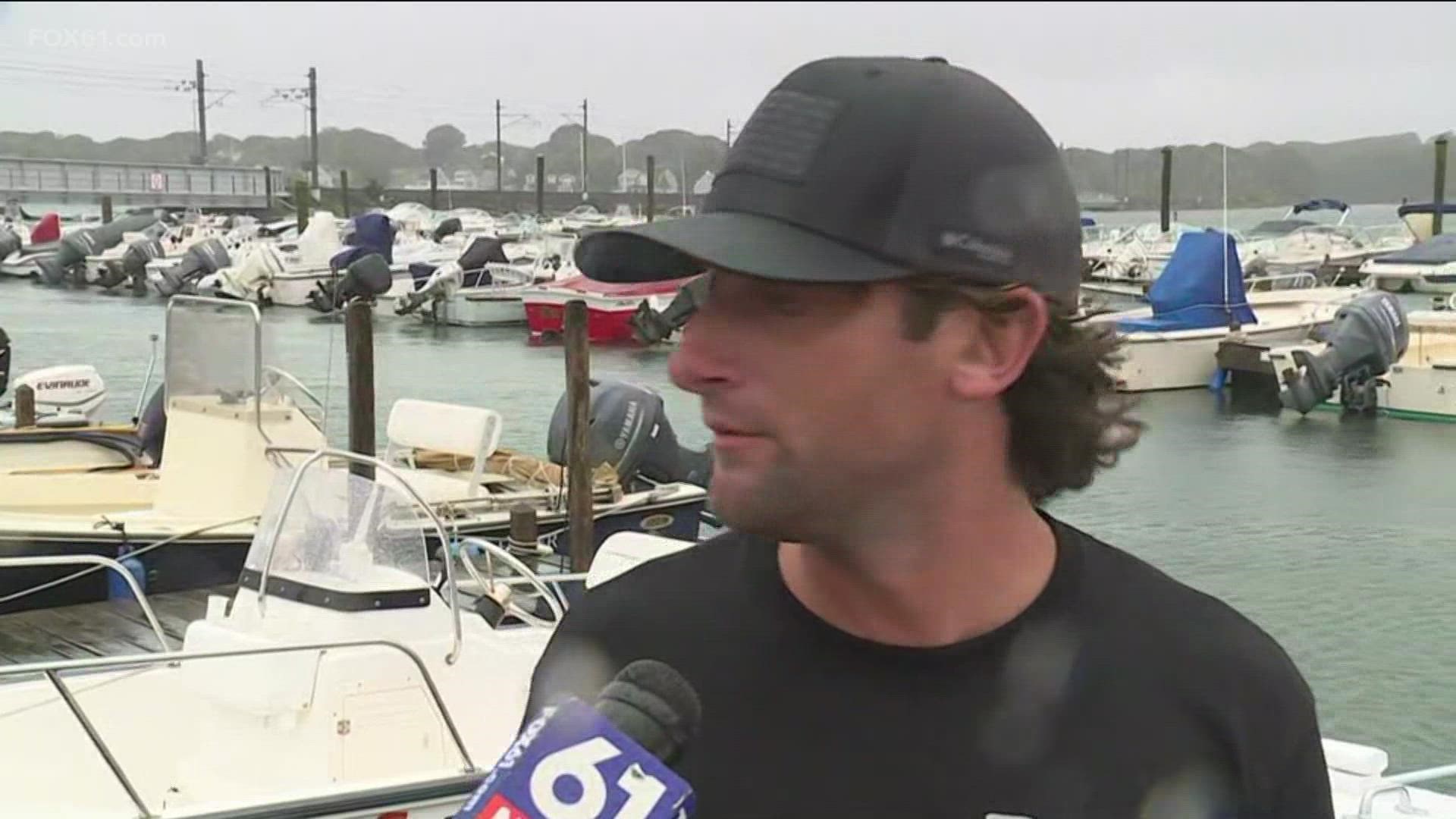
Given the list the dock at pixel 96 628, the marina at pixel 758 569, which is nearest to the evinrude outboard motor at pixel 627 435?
the marina at pixel 758 569

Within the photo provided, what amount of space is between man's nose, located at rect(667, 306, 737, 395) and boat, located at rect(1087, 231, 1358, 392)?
23.5m

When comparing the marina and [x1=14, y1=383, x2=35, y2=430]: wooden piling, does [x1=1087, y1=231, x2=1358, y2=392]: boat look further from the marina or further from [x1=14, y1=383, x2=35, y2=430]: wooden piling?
[x1=14, y1=383, x2=35, y2=430]: wooden piling

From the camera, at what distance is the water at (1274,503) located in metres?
10.2

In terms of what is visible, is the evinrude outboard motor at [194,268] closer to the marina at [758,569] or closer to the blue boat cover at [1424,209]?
the marina at [758,569]

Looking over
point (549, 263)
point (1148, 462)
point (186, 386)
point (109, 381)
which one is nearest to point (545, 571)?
point (186, 386)

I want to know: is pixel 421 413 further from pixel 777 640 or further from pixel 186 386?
pixel 777 640

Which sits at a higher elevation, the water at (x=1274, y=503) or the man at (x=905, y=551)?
the man at (x=905, y=551)

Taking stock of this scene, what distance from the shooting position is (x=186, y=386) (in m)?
9.09

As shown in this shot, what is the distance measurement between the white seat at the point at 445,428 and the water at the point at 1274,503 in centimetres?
80

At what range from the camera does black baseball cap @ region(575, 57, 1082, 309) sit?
1460mm

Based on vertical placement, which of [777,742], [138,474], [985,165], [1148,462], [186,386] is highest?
[985,165]

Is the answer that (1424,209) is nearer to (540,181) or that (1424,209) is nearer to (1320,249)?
(1320,249)

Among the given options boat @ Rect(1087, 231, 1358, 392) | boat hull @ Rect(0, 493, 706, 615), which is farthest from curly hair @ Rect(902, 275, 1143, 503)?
boat @ Rect(1087, 231, 1358, 392)

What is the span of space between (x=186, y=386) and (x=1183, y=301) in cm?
1913
